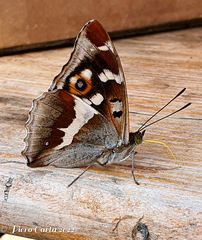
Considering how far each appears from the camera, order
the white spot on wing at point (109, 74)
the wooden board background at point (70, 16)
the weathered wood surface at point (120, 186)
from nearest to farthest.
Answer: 1. the weathered wood surface at point (120, 186)
2. the white spot on wing at point (109, 74)
3. the wooden board background at point (70, 16)

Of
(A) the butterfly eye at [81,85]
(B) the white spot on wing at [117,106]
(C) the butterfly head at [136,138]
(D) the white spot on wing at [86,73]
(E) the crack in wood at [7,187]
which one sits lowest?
(E) the crack in wood at [7,187]

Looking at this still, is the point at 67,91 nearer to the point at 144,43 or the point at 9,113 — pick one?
the point at 9,113

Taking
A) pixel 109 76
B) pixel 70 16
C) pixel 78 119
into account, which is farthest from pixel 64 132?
pixel 70 16

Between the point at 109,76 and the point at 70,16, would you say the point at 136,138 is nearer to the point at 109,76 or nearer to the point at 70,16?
the point at 109,76

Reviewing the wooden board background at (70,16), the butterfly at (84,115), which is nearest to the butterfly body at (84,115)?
the butterfly at (84,115)

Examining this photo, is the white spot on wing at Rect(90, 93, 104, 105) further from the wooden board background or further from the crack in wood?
the wooden board background

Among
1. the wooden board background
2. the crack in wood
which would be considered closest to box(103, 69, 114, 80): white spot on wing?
the crack in wood

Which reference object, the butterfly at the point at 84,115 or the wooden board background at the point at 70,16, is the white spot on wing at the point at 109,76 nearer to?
the butterfly at the point at 84,115

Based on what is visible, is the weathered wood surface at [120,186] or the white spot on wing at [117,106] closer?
the weathered wood surface at [120,186]
